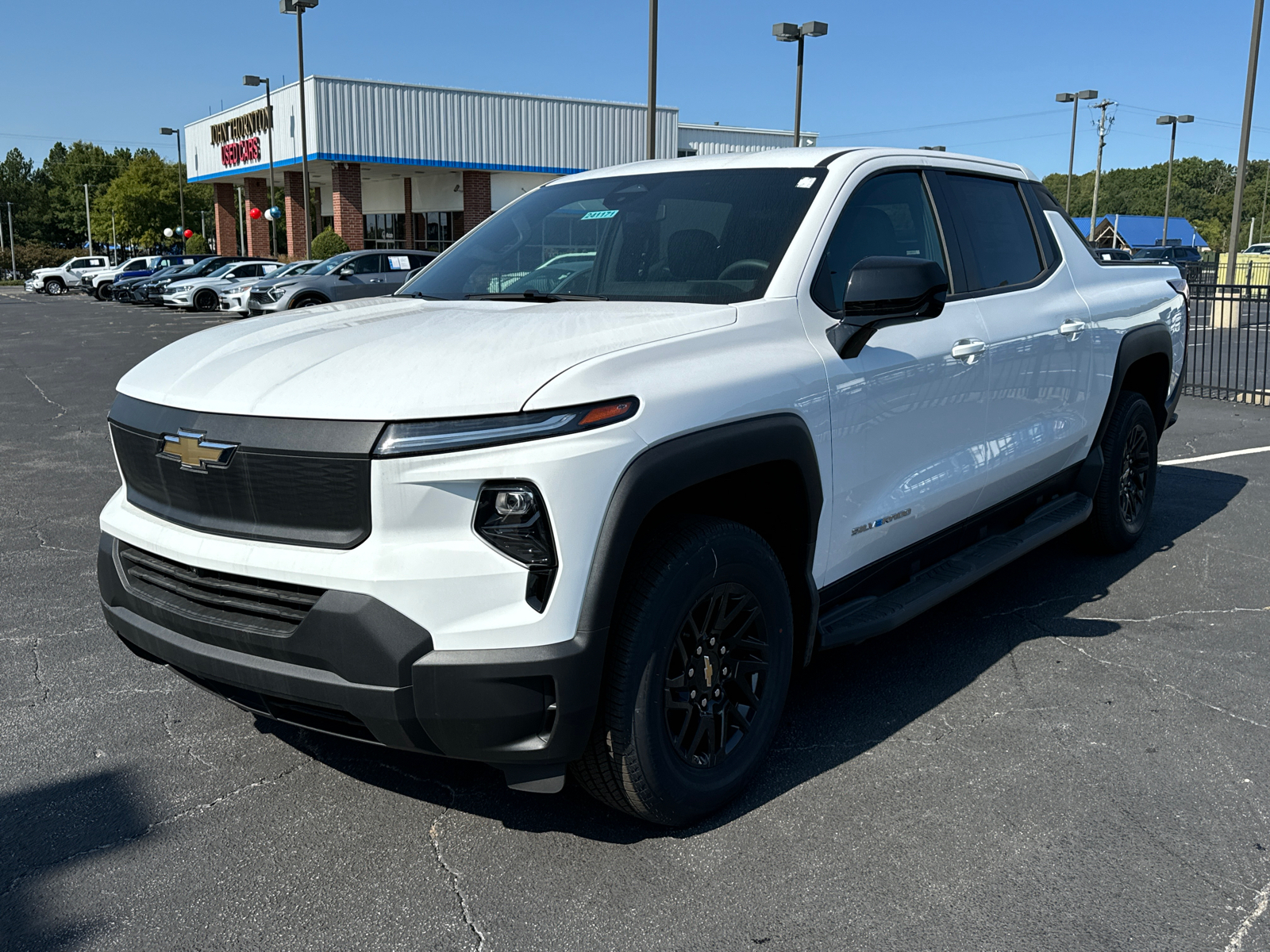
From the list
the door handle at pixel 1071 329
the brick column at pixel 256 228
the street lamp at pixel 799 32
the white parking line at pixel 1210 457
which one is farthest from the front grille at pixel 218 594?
the brick column at pixel 256 228

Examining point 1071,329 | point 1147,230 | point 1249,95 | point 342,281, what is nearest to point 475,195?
point 342,281

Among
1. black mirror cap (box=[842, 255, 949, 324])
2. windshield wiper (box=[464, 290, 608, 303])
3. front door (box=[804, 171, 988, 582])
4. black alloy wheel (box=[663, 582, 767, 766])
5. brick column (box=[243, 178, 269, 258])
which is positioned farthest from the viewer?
brick column (box=[243, 178, 269, 258])

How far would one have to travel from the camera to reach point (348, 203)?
128ft

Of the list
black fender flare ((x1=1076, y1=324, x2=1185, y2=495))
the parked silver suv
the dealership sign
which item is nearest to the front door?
black fender flare ((x1=1076, y1=324, x2=1185, y2=495))

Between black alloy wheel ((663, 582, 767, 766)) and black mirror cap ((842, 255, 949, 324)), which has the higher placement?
black mirror cap ((842, 255, 949, 324))

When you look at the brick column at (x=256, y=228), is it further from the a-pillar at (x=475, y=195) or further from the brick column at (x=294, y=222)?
the a-pillar at (x=475, y=195)

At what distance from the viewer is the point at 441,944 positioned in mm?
2609

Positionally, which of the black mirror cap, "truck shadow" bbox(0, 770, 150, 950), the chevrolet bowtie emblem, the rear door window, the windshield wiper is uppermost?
the rear door window

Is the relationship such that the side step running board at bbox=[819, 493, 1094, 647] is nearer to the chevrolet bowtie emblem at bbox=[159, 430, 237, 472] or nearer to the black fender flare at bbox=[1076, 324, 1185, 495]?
the black fender flare at bbox=[1076, 324, 1185, 495]

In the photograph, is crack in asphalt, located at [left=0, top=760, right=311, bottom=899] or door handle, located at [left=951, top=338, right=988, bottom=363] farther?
door handle, located at [left=951, top=338, right=988, bottom=363]

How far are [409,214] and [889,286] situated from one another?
4391cm

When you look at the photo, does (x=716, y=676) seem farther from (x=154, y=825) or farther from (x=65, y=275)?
(x=65, y=275)

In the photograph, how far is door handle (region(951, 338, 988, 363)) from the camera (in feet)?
12.9

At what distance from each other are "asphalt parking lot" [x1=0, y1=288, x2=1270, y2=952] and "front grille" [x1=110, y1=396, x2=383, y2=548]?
0.92 metres
